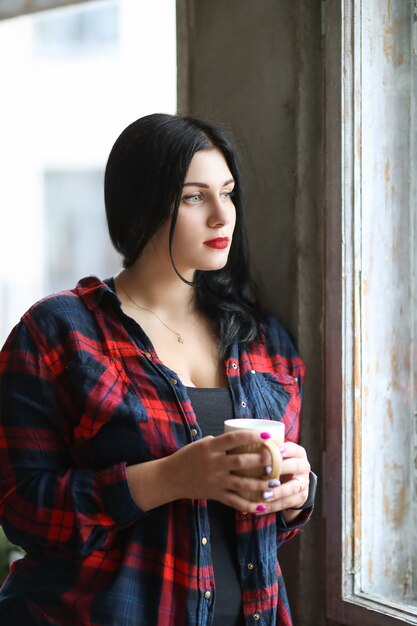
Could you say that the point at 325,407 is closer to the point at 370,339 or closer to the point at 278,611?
the point at 370,339

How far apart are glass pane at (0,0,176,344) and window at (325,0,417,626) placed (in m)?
2.22

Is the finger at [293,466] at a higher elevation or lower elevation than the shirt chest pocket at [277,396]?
lower

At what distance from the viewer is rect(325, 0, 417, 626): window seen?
4.86 feet

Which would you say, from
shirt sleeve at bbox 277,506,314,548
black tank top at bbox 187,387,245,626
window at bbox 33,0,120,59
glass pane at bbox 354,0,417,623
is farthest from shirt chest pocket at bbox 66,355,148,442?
window at bbox 33,0,120,59

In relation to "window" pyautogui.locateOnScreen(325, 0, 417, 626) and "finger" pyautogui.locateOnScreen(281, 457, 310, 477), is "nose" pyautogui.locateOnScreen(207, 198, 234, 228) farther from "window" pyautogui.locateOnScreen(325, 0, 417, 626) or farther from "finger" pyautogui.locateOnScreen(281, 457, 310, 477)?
"finger" pyautogui.locateOnScreen(281, 457, 310, 477)

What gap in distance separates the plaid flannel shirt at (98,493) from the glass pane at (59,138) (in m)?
2.45

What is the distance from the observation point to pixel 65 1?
2.02 meters

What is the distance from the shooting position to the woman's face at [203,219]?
1.42m

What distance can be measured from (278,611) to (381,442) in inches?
15.6

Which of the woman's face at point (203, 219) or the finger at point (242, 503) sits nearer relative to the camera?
the finger at point (242, 503)

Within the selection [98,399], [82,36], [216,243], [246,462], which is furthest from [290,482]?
[82,36]

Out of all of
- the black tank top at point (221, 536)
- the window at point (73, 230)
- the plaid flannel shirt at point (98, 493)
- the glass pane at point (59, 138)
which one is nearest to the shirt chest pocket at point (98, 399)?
the plaid flannel shirt at point (98, 493)

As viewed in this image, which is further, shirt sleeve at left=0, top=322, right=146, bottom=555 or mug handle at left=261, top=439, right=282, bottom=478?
shirt sleeve at left=0, top=322, right=146, bottom=555

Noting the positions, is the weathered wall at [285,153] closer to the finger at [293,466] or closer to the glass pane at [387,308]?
the glass pane at [387,308]
